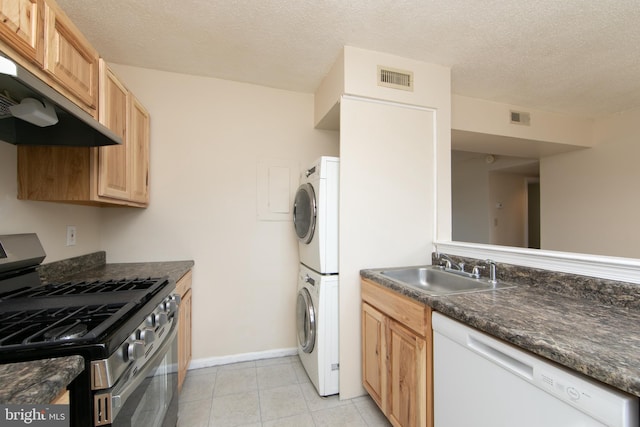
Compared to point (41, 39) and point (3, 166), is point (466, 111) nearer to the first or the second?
point (41, 39)

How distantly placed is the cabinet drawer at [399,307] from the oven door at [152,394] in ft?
4.01

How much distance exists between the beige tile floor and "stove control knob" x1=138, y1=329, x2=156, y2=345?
3.36ft

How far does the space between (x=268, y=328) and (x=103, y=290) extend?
4.98ft

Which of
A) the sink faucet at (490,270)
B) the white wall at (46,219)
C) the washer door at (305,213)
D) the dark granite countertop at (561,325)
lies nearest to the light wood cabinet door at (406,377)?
the dark granite countertop at (561,325)

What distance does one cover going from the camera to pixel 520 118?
3.04 meters

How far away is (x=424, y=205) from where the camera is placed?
2.19 meters

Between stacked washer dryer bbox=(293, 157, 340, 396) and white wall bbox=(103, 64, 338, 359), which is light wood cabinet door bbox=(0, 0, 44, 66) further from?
stacked washer dryer bbox=(293, 157, 340, 396)

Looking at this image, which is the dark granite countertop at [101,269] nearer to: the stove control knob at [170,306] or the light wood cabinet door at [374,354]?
the stove control knob at [170,306]

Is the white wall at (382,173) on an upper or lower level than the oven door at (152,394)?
upper

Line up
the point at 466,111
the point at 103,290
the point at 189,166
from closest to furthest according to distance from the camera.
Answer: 1. the point at 103,290
2. the point at 189,166
3. the point at 466,111

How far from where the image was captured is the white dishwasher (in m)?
0.69

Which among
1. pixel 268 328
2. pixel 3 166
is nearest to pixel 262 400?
pixel 268 328

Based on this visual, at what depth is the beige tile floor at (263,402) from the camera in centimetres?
171

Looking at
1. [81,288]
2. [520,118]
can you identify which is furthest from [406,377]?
[520,118]
